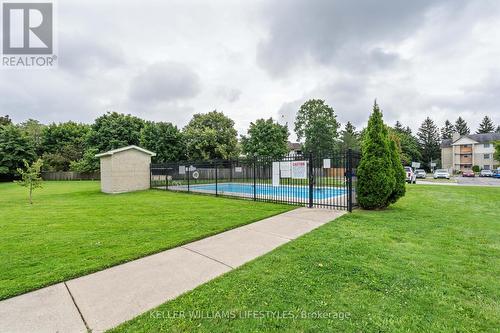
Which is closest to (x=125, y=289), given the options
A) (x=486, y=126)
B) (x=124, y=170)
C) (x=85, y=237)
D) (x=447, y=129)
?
(x=85, y=237)

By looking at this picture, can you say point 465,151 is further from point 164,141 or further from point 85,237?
point 85,237

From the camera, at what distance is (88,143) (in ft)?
108

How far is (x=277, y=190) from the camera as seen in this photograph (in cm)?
1102

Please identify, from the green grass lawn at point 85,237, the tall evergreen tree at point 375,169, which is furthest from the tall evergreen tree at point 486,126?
the green grass lawn at point 85,237

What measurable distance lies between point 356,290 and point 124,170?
16572 mm

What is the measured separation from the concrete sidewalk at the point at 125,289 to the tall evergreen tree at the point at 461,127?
9041 centimetres

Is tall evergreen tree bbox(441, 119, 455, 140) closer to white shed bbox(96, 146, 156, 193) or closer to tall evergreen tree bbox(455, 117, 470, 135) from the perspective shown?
tall evergreen tree bbox(455, 117, 470, 135)

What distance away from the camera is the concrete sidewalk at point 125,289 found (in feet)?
7.42

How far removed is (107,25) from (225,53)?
5.67m

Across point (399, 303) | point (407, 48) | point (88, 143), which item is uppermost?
point (407, 48)

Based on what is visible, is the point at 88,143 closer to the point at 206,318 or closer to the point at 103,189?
the point at 103,189

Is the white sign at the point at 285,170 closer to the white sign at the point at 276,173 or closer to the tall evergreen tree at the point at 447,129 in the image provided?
the white sign at the point at 276,173

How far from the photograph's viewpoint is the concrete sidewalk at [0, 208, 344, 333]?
7.42 feet

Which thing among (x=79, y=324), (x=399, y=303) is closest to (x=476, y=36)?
(x=399, y=303)
